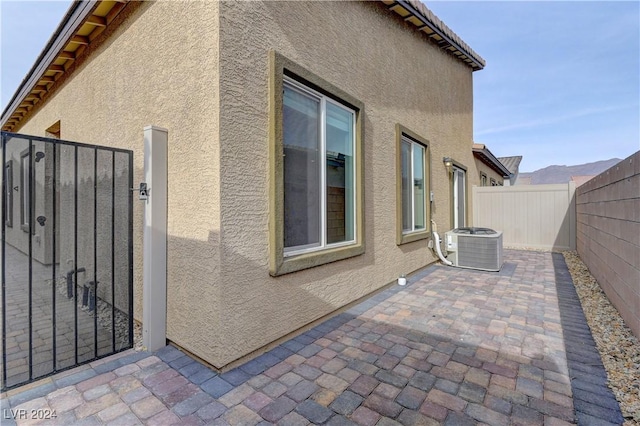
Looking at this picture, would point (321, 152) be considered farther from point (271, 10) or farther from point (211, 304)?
point (211, 304)

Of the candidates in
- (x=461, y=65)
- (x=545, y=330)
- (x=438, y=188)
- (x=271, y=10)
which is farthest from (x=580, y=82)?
(x=271, y=10)

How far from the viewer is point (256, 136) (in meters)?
3.08

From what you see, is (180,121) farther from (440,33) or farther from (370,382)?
(440,33)

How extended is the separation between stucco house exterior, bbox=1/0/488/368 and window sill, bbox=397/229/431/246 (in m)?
0.05

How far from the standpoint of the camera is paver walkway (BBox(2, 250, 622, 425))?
7.30 ft

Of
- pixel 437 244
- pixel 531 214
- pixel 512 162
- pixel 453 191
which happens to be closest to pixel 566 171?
pixel 512 162

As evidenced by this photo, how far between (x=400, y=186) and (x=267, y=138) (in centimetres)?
348

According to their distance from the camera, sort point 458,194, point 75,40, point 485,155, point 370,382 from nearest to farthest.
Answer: point 370,382, point 75,40, point 458,194, point 485,155

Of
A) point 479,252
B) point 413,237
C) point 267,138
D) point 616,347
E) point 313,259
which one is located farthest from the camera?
point 479,252

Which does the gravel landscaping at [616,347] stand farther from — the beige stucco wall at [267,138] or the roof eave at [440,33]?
the roof eave at [440,33]

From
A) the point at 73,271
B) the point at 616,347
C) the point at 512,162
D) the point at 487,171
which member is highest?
the point at 512,162

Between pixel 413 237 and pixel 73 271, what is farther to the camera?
pixel 413 237

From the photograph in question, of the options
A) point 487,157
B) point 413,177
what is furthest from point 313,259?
point 487,157

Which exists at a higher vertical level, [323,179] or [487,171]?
[487,171]
